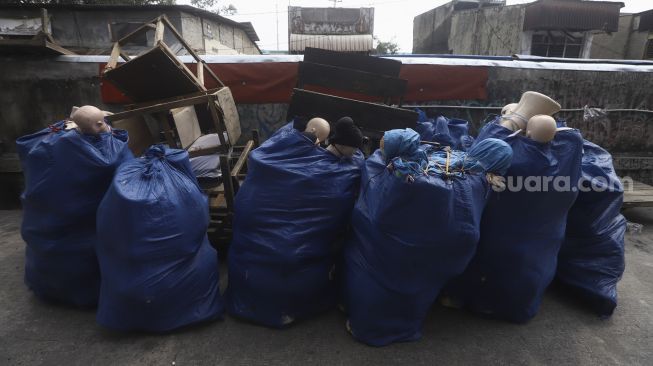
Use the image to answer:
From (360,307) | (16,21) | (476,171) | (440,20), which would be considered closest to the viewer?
(476,171)

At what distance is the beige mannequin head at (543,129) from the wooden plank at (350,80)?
152 cm

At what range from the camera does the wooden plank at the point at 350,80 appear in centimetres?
332

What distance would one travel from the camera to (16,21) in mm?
7430

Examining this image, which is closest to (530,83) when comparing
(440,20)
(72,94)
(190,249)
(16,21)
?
(190,249)

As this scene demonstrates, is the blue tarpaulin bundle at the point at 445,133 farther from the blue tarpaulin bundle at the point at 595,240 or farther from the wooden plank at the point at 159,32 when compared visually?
the wooden plank at the point at 159,32

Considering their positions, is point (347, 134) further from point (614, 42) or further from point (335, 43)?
point (614, 42)

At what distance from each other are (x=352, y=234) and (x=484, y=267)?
0.78 metres

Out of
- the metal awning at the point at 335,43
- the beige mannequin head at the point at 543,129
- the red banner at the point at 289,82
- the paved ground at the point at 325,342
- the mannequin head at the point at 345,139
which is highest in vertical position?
the metal awning at the point at 335,43

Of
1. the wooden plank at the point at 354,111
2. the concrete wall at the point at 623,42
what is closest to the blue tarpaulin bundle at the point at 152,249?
the wooden plank at the point at 354,111

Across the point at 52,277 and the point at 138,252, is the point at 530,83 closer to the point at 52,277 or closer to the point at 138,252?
the point at 138,252

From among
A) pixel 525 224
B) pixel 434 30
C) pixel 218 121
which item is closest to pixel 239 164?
pixel 218 121

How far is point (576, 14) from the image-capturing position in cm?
1108

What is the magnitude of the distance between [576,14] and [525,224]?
1233 cm

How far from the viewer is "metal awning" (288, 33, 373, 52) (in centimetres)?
781
